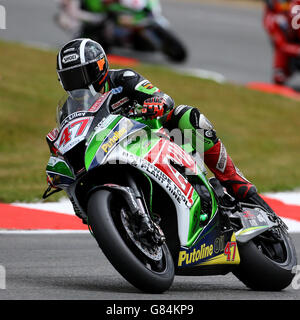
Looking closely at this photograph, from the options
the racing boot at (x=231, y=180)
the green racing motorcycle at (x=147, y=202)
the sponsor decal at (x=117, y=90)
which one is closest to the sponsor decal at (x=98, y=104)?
the green racing motorcycle at (x=147, y=202)

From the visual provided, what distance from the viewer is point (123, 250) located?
16.0 ft

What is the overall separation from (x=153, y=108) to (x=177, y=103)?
925cm

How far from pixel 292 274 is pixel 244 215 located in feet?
1.67

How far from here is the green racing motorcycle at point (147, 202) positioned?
199 inches

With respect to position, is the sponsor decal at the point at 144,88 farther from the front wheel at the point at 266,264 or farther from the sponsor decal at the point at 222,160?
the front wheel at the point at 266,264

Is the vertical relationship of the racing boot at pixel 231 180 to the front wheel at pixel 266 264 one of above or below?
above

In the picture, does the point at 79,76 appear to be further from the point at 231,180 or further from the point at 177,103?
the point at 177,103

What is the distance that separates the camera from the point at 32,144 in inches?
504

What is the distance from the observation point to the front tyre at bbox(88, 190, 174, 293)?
489 centimetres

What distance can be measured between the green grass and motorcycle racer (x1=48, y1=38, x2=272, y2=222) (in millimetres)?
3763

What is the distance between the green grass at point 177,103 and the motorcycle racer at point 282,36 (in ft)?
4.31

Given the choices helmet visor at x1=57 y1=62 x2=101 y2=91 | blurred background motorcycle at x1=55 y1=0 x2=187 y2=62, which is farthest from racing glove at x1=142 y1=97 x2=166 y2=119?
blurred background motorcycle at x1=55 y1=0 x2=187 y2=62

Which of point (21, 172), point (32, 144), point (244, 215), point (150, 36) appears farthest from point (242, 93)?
point (244, 215)

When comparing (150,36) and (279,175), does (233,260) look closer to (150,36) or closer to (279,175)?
(279,175)
